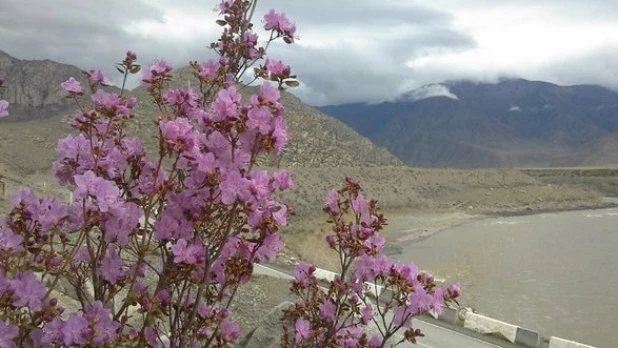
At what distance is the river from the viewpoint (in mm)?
27109

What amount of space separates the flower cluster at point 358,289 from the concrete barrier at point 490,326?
15700mm

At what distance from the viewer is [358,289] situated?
3309mm

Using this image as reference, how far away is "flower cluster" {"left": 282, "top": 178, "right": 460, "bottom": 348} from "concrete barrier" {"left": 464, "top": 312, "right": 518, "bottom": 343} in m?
15.7

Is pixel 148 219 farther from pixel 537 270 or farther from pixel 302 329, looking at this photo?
pixel 537 270

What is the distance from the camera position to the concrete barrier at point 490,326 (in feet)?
58.1

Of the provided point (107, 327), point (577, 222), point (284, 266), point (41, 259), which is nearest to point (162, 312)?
point (107, 327)

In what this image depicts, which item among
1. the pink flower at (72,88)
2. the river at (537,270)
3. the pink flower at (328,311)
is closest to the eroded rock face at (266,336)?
the pink flower at (328,311)

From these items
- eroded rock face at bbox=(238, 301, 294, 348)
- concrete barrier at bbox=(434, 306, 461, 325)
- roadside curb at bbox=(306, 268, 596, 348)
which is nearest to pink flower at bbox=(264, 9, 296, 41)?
eroded rock face at bbox=(238, 301, 294, 348)

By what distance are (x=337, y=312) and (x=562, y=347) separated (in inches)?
588

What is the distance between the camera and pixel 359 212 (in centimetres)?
335

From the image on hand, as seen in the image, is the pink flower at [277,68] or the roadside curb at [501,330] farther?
the roadside curb at [501,330]

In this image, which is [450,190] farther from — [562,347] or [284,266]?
[562,347]

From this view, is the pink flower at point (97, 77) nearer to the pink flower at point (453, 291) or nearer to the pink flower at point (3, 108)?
the pink flower at point (3, 108)

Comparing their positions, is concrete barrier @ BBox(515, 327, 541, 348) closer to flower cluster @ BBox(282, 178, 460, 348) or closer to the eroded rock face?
the eroded rock face
